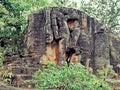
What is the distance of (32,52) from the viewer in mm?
19875

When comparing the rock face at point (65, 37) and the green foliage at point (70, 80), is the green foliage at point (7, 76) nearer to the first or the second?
the rock face at point (65, 37)

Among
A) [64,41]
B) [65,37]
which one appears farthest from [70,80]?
[65,37]

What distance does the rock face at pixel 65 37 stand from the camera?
1977 centimetres

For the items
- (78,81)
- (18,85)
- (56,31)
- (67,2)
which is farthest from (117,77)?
(67,2)

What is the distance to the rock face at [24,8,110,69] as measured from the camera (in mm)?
19766

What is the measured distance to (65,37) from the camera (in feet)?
65.3

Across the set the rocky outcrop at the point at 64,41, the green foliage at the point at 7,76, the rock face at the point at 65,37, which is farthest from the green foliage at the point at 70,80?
the rock face at the point at 65,37

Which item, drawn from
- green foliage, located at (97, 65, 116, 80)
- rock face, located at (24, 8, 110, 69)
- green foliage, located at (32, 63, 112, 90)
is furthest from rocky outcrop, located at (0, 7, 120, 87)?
green foliage, located at (32, 63, 112, 90)

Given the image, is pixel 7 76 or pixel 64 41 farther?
pixel 64 41

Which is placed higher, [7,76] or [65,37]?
[65,37]

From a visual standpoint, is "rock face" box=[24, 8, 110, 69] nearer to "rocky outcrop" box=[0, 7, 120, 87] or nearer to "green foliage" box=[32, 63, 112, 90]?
"rocky outcrop" box=[0, 7, 120, 87]

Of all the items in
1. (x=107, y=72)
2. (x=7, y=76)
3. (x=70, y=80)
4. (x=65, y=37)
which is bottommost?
(x=107, y=72)

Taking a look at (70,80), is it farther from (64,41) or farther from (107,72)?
(107,72)

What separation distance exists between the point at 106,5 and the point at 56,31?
53.6 ft
